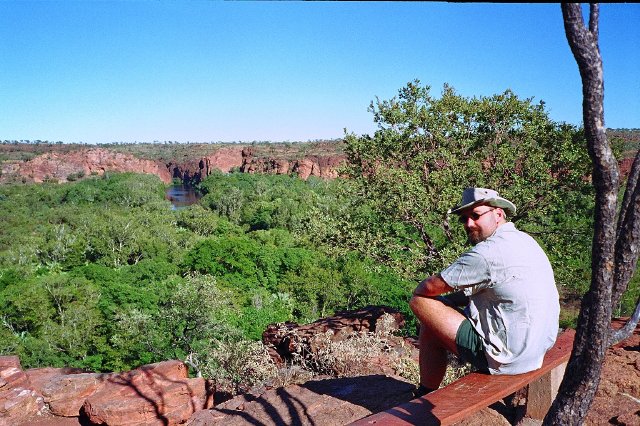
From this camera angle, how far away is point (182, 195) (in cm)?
12281

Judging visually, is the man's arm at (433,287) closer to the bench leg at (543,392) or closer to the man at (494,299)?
the man at (494,299)

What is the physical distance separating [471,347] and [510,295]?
15.8 inches

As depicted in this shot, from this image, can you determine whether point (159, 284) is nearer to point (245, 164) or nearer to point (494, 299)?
point (494, 299)

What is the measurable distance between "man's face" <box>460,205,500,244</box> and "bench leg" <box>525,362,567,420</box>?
98 centimetres

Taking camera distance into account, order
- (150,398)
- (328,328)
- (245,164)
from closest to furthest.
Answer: (150,398)
(328,328)
(245,164)

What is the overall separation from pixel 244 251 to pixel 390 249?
27.6m

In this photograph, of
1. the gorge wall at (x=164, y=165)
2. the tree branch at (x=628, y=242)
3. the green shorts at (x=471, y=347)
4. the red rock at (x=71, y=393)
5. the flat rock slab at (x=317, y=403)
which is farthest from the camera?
the gorge wall at (x=164, y=165)

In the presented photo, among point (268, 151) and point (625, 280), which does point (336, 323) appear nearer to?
point (625, 280)

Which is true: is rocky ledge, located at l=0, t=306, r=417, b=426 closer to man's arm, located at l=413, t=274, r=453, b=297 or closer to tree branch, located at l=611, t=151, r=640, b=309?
man's arm, located at l=413, t=274, r=453, b=297

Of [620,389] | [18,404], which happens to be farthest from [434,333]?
[18,404]

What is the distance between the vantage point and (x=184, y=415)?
19.6 ft

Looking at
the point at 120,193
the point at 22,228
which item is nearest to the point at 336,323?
the point at 22,228

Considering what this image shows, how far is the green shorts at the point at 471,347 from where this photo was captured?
2.83 meters

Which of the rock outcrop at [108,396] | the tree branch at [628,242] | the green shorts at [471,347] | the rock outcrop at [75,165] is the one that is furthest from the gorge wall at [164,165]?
the tree branch at [628,242]
